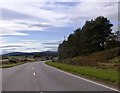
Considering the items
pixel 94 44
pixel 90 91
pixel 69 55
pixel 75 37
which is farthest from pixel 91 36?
pixel 90 91

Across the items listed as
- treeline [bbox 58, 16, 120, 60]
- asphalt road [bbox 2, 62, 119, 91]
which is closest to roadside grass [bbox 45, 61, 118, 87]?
asphalt road [bbox 2, 62, 119, 91]

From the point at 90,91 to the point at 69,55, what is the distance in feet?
436

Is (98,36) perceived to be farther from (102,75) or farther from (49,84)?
(49,84)

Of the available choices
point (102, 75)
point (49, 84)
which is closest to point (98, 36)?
point (102, 75)

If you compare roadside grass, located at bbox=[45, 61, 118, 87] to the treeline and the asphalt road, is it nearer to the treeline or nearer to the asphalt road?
the asphalt road

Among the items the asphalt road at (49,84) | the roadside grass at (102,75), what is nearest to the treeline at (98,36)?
the roadside grass at (102,75)

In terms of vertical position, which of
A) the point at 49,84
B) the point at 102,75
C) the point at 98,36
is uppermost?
the point at 98,36

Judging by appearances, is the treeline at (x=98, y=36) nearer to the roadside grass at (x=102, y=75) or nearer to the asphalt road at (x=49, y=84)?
the roadside grass at (x=102, y=75)

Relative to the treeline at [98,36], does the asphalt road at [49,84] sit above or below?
below

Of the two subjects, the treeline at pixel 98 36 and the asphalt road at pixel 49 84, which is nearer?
the asphalt road at pixel 49 84

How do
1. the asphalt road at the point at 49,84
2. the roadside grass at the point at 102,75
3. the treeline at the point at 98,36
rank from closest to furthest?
the asphalt road at the point at 49,84
the roadside grass at the point at 102,75
the treeline at the point at 98,36

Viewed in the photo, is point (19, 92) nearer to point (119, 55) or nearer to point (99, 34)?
point (119, 55)

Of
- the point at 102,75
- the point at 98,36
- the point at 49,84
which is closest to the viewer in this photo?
the point at 49,84

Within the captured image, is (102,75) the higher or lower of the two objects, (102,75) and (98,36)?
the lower
